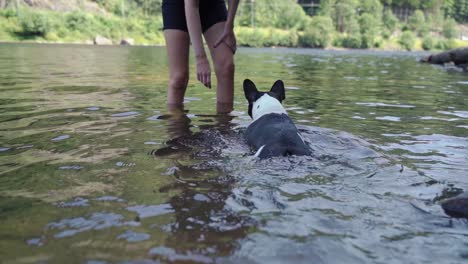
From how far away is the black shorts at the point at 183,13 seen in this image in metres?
5.56

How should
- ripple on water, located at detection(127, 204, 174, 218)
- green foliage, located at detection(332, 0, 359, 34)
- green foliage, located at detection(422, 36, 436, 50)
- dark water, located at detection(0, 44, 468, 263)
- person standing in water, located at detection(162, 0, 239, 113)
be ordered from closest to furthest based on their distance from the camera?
dark water, located at detection(0, 44, 468, 263)
ripple on water, located at detection(127, 204, 174, 218)
person standing in water, located at detection(162, 0, 239, 113)
green foliage, located at detection(422, 36, 436, 50)
green foliage, located at detection(332, 0, 359, 34)

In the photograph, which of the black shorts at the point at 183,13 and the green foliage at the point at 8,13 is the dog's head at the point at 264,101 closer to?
the black shorts at the point at 183,13

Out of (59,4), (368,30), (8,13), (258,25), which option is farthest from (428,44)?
(8,13)

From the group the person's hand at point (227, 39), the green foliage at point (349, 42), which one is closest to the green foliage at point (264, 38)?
the green foliage at point (349, 42)

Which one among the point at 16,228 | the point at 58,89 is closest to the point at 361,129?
the point at 16,228

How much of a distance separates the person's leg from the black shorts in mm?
94

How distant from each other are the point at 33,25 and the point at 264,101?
249ft

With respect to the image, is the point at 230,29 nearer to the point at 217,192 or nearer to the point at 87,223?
the point at 217,192

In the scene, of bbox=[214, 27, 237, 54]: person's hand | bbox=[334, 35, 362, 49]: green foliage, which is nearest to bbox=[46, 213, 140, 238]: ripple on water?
bbox=[214, 27, 237, 54]: person's hand

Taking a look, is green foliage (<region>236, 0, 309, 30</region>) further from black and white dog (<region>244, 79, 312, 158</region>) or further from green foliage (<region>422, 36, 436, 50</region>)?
black and white dog (<region>244, 79, 312, 158</region>)

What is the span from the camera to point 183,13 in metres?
5.59

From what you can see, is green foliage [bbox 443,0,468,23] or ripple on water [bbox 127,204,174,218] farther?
green foliage [bbox 443,0,468,23]

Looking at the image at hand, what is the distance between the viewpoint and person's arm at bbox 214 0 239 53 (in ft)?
17.8

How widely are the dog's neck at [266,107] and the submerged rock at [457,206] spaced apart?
2.48 m
